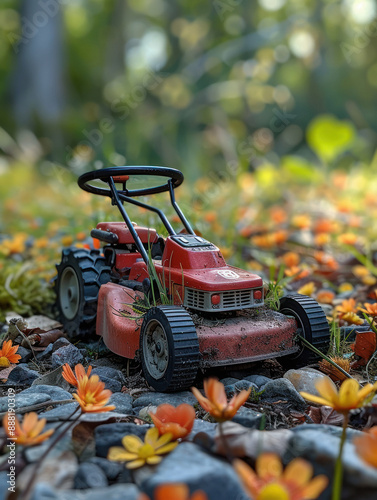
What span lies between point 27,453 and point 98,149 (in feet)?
22.0

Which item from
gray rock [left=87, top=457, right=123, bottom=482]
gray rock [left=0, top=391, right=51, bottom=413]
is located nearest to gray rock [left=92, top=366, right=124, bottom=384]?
gray rock [left=0, top=391, right=51, bottom=413]

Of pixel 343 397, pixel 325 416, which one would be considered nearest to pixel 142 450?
pixel 343 397

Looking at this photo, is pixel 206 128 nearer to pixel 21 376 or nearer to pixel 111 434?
pixel 21 376

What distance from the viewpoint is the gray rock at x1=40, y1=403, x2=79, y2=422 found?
1.60 metres

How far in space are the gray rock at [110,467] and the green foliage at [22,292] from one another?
6.02ft

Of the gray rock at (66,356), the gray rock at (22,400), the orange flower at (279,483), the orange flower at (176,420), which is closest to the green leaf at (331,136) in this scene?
the gray rock at (66,356)

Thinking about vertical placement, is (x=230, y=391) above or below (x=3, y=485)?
below

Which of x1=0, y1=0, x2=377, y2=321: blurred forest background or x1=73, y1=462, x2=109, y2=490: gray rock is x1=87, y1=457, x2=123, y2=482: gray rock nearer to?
x1=73, y1=462, x2=109, y2=490: gray rock

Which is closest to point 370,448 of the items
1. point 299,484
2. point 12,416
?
point 299,484

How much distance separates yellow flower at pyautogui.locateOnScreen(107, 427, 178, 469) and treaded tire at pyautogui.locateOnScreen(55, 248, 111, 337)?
1516 mm

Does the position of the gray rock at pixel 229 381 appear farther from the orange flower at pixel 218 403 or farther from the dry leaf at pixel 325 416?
the orange flower at pixel 218 403

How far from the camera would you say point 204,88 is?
11023 mm

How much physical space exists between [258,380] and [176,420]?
2.65 feet

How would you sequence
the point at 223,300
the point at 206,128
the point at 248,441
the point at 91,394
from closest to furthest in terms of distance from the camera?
the point at 248,441, the point at 91,394, the point at 223,300, the point at 206,128
